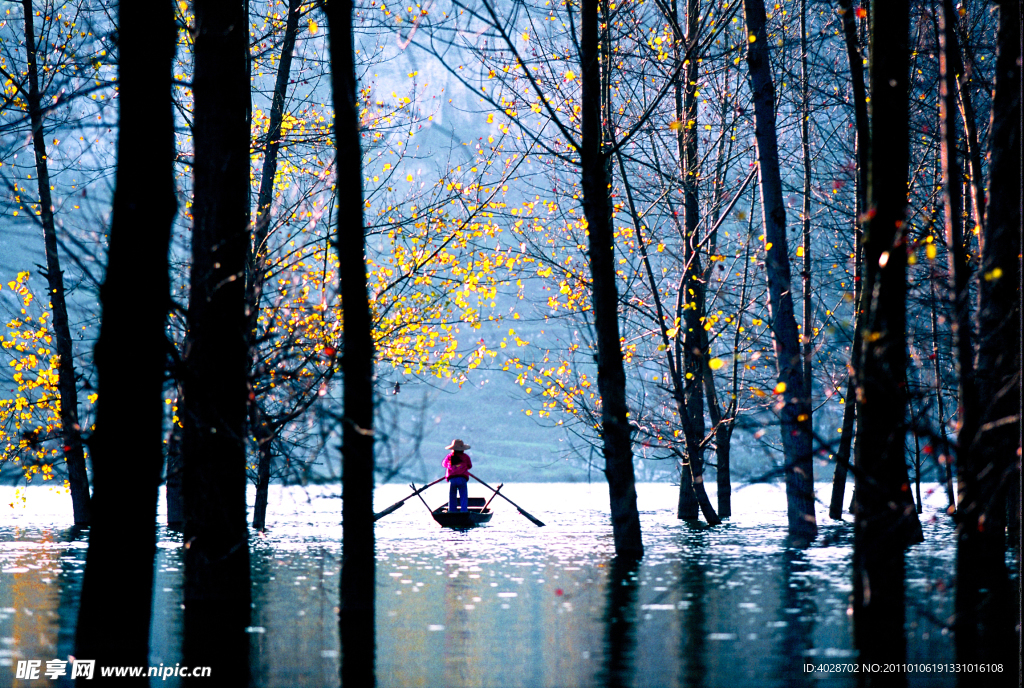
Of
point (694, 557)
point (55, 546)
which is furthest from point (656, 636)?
point (55, 546)

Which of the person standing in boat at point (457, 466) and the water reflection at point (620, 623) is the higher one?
the person standing in boat at point (457, 466)

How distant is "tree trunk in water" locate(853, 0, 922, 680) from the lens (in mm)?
6527

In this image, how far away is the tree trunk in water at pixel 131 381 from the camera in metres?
6.80

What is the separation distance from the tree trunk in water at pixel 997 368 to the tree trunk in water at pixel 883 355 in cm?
46

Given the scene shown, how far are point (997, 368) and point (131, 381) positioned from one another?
20.0 feet

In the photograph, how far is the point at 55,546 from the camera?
19094 mm

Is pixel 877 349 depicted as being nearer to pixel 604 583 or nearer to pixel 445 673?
pixel 445 673

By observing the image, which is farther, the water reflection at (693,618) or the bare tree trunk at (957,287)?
the water reflection at (693,618)

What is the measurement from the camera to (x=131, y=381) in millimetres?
6820

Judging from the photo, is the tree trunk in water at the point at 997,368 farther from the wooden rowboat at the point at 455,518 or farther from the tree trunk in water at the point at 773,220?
the wooden rowboat at the point at 455,518

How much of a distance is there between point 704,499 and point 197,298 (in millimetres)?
13702

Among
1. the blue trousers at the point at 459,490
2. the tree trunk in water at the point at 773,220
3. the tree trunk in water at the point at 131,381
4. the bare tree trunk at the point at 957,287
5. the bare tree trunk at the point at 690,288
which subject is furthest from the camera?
the blue trousers at the point at 459,490

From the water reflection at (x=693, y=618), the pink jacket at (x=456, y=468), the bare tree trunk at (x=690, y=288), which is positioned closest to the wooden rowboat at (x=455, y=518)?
the pink jacket at (x=456, y=468)

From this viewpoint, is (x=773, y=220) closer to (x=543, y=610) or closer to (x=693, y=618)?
(x=693, y=618)
